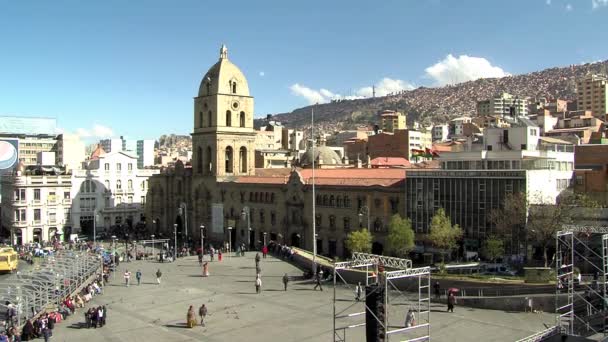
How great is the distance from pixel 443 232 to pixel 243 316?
18.9m

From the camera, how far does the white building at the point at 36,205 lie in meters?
84.8

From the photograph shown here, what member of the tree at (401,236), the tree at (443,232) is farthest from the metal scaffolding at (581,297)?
the tree at (401,236)

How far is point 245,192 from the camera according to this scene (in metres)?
79.1

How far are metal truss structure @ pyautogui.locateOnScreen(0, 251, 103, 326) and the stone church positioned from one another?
80.4ft

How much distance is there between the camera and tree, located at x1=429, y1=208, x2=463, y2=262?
47.4m

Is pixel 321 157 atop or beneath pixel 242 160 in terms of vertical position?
atop

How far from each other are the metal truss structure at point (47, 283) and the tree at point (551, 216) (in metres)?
30.9

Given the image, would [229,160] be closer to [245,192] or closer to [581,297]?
[245,192]

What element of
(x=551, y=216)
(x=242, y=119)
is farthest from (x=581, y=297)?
(x=242, y=119)

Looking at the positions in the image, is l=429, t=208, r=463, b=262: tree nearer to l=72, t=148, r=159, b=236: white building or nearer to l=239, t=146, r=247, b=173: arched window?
l=239, t=146, r=247, b=173: arched window

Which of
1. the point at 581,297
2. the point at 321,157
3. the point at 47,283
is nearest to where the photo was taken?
the point at 581,297

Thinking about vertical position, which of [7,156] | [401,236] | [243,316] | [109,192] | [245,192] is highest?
[7,156]

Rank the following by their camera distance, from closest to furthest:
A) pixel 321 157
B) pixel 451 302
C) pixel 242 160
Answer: pixel 451 302, pixel 242 160, pixel 321 157

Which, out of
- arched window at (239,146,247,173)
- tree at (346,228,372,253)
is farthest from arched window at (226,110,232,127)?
tree at (346,228,372,253)
